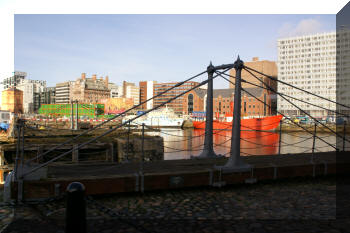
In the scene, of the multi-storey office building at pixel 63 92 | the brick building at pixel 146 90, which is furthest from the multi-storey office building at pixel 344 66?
the multi-storey office building at pixel 63 92

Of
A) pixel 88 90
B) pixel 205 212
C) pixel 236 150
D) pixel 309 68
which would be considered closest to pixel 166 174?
pixel 205 212

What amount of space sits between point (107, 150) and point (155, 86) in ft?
563

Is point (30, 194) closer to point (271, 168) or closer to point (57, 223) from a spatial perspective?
point (57, 223)

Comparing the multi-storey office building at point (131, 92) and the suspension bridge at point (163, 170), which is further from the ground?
the multi-storey office building at point (131, 92)

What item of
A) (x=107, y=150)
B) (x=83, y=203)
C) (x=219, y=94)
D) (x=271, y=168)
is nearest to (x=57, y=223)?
(x=83, y=203)

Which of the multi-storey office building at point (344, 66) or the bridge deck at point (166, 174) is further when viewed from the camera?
the multi-storey office building at point (344, 66)

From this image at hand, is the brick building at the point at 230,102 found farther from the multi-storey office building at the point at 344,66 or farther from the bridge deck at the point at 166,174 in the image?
the bridge deck at the point at 166,174

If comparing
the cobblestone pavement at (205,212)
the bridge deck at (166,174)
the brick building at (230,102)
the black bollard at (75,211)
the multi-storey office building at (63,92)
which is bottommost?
the cobblestone pavement at (205,212)

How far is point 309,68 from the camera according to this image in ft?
385

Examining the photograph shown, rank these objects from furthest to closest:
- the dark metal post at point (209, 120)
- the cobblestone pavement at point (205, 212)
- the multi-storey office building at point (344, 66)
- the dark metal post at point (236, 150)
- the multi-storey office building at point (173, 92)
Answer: the multi-storey office building at point (173, 92), the multi-storey office building at point (344, 66), the dark metal post at point (209, 120), the dark metal post at point (236, 150), the cobblestone pavement at point (205, 212)

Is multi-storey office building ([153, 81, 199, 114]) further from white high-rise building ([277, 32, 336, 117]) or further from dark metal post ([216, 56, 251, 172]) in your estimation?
dark metal post ([216, 56, 251, 172])

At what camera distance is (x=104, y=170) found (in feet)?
26.6

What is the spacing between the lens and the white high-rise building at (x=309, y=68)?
113m

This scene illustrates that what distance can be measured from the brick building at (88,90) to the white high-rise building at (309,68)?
111990 mm
